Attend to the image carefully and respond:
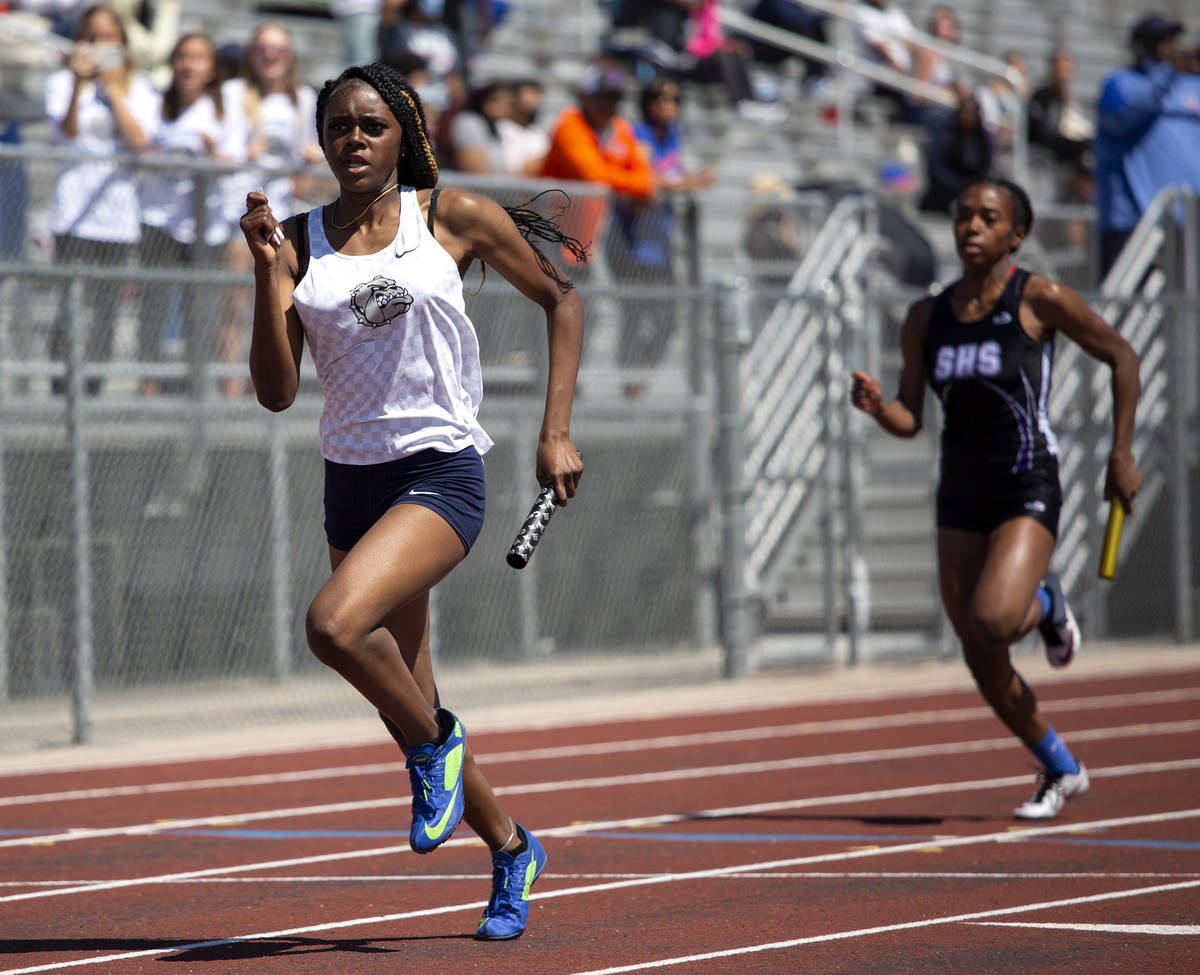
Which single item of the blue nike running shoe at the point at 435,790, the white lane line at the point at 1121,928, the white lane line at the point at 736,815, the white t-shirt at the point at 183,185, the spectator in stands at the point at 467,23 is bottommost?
the white lane line at the point at 736,815

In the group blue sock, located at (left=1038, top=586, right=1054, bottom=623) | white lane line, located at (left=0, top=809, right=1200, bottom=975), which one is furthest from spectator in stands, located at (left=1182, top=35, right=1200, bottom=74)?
white lane line, located at (left=0, top=809, right=1200, bottom=975)

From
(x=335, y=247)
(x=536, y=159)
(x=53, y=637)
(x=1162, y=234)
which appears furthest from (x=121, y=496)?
(x=1162, y=234)

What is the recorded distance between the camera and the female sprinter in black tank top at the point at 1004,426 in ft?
27.0

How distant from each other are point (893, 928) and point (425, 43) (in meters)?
11.1

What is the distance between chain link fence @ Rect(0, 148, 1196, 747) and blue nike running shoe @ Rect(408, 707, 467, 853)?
4.75 m

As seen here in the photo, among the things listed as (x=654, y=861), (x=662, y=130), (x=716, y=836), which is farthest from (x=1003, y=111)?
(x=654, y=861)

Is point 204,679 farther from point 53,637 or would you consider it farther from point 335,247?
point 335,247

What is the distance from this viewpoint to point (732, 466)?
14109 millimetres

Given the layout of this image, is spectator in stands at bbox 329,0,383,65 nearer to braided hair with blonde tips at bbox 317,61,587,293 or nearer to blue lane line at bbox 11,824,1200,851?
blue lane line at bbox 11,824,1200,851

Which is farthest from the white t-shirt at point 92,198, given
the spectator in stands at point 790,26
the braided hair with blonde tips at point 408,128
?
the spectator in stands at point 790,26

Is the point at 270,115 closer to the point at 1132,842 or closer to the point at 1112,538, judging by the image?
the point at 1112,538

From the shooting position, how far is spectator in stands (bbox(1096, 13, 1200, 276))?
1644 centimetres

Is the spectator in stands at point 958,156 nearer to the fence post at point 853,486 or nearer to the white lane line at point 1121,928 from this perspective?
the fence post at point 853,486

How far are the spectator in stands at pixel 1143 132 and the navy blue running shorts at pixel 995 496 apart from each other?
8.89 m
